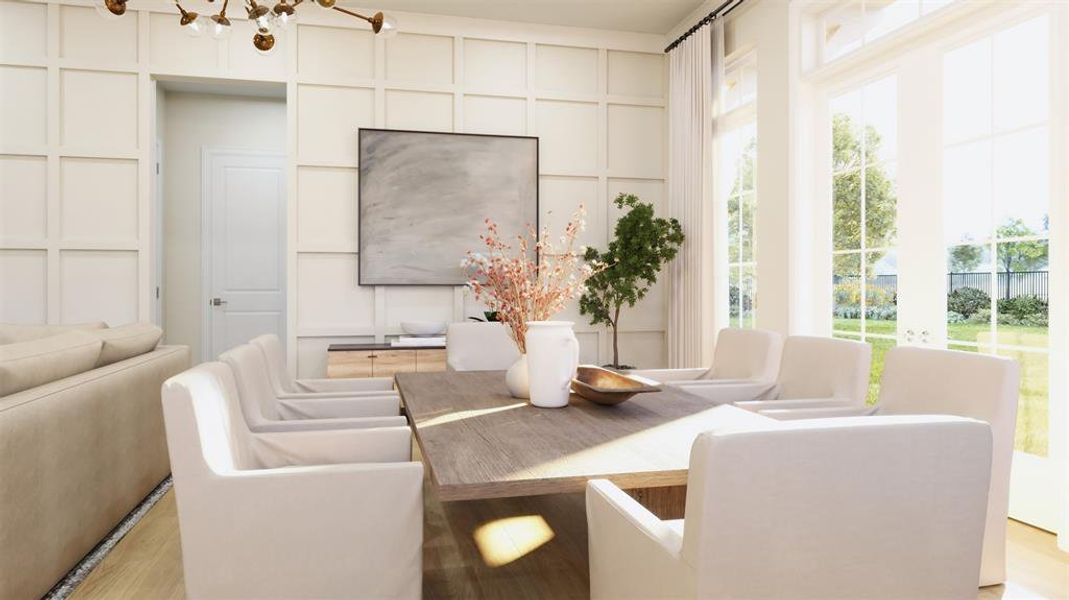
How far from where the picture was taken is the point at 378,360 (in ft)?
15.5

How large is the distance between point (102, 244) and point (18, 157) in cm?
80

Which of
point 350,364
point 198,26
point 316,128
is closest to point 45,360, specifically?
point 198,26

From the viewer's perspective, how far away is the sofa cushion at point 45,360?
6.97 feet

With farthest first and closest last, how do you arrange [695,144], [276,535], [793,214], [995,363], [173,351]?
1. [695,144]
2. [793,214]
3. [173,351]
4. [995,363]
5. [276,535]

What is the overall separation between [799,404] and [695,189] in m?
2.94

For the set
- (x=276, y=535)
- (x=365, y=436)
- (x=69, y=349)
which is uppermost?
(x=69, y=349)

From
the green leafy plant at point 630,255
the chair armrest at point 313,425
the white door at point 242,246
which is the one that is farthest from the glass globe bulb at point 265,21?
the white door at point 242,246

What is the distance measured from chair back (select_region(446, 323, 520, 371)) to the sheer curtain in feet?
6.41

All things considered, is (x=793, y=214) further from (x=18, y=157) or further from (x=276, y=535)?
(x=18, y=157)

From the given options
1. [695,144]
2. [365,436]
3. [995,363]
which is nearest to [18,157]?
[365,436]

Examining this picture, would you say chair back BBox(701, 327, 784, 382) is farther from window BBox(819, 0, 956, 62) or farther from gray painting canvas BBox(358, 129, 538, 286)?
gray painting canvas BBox(358, 129, 538, 286)

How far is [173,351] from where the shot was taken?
3480 millimetres

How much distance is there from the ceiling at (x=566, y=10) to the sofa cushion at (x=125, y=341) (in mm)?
3021

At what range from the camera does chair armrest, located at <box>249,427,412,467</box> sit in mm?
1902
